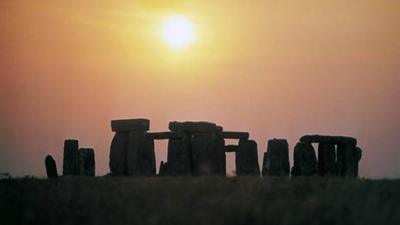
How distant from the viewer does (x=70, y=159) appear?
34.0 meters

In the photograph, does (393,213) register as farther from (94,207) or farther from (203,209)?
(94,207)

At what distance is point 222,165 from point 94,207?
670 inches

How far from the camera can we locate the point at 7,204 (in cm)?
1761

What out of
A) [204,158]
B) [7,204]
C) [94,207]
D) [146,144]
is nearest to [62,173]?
[146,144]

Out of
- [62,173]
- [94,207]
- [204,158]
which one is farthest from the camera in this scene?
[62,173]

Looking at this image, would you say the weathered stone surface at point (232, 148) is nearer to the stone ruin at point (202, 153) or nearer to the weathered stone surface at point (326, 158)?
the stone ruin at point (202, 153)

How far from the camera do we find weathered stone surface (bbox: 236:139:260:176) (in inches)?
1362

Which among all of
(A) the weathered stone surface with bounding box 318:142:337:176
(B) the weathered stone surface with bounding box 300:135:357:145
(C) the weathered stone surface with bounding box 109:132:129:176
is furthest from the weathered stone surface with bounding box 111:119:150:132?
(A) the weathered stone surface with bounding box 318:142:337:176

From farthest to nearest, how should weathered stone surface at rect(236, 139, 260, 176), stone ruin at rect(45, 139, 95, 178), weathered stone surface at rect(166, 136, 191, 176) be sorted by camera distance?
1. weathered stone surface at rect(236, 139, 260, 176)
2. stone ruin at rect(45, 139, 95, 178)
3. weathered stone surface at rect(166, 136, 191, 176)

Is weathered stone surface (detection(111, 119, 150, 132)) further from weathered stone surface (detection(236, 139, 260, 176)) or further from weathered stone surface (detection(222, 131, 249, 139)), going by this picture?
weathered stone surface (detection(236, 139, 260, 176))

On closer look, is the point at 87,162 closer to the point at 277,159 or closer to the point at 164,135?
the point at 164,135

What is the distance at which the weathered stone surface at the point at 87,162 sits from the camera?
112 feet

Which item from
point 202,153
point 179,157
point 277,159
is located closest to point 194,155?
point 202,153

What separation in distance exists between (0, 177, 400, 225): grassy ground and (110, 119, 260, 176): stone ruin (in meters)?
11.3
